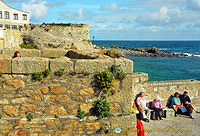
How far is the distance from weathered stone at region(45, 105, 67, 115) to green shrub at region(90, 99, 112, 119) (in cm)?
67

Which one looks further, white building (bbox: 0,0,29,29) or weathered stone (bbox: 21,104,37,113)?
white building (bbox: 0,0,29,29)

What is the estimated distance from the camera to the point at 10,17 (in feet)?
107

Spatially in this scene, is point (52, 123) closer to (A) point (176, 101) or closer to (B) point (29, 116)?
(B) point (29, 116)

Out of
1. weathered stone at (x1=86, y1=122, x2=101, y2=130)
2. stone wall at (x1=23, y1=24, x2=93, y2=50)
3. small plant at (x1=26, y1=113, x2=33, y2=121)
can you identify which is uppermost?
stone wall at (x1=23, y1=24, x2=93, y2=50)

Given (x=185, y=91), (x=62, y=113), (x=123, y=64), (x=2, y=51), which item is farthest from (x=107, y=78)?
(x=185, y=91)

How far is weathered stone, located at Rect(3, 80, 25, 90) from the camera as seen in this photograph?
450 cm

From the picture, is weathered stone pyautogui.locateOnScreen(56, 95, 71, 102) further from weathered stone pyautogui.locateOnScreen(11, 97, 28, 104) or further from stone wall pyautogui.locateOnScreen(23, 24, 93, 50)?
stone wall pyautogui.locateOnScreen(23, 24, 93, 50)

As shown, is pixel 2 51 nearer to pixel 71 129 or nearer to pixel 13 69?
pixel 13 69

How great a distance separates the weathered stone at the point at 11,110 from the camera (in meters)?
4.54

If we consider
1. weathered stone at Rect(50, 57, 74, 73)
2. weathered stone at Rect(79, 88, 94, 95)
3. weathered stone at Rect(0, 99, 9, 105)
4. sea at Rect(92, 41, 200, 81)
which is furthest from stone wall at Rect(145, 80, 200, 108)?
sea at Rect(92, 41, 200, 81)

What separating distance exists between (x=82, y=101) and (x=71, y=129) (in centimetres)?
68

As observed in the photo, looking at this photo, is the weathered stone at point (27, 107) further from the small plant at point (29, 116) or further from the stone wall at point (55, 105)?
the small plant at point (29, 116)

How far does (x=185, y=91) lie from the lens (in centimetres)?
944

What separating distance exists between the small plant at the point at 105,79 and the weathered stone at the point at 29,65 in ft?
3.96
